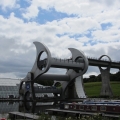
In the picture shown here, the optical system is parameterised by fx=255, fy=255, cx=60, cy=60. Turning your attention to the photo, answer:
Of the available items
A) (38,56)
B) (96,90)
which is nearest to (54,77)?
(38,56)

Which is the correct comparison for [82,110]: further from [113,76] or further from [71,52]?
[113,76]

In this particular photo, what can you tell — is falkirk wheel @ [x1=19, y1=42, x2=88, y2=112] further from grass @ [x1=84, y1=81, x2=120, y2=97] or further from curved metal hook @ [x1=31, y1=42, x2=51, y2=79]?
grass @ [x1=84, y1=81, x2=120, y2=97]

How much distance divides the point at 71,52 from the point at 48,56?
44.4 feet

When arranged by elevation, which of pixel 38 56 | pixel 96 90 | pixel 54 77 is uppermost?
pixel 38 56

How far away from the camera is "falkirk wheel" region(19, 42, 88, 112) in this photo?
56.4 meters

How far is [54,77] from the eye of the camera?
59.9 metres

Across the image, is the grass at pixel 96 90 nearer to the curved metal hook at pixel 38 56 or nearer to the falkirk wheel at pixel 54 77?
the falkirk wheel at pixel 54 77

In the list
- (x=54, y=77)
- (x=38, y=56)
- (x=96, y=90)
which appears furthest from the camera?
(x=96, y=90)

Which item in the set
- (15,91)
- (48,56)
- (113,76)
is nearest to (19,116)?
(48,56)

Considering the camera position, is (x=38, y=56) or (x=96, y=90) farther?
(x=96, y=90)

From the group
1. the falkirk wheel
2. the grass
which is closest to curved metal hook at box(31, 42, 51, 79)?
the falkirk wheel

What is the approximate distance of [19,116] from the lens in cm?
2633

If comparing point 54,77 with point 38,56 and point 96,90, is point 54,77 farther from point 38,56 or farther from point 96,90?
point 96,90

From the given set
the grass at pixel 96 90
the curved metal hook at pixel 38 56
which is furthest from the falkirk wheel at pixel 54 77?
the grass at pixel 96 90
